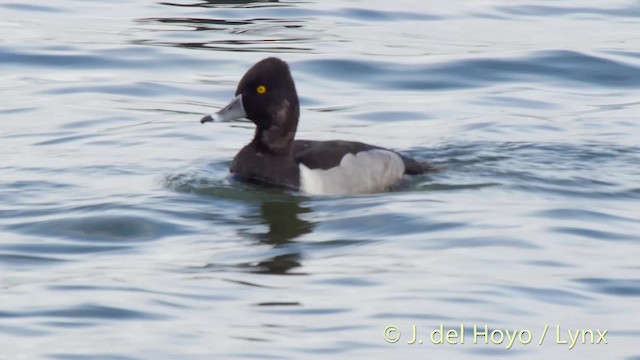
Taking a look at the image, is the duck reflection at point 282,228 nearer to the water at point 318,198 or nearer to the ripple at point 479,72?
the water at point 318,198

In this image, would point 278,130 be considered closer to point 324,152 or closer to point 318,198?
point 324,152

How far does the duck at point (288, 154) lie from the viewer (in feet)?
37.6

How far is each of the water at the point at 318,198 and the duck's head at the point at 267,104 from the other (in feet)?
1.54

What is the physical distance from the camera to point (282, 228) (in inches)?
415

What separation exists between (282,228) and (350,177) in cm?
110

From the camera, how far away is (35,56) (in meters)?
18.0

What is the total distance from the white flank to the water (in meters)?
0.19

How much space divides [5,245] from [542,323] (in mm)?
3457

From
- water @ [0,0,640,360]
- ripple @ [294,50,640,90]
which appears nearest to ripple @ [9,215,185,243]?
water @ [0,0,640,360]

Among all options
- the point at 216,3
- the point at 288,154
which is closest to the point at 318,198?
the point at 288,154

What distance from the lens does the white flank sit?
11.4m

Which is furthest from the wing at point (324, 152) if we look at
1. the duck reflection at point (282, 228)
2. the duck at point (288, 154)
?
the duck reflection at point (282, 228)

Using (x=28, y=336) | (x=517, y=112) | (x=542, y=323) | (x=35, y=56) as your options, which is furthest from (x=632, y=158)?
(x=35, y=56)

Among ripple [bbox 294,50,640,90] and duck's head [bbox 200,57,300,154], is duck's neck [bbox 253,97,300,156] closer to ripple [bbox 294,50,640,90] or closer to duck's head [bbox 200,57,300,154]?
duck's head [bbox 200,57,300,154]
